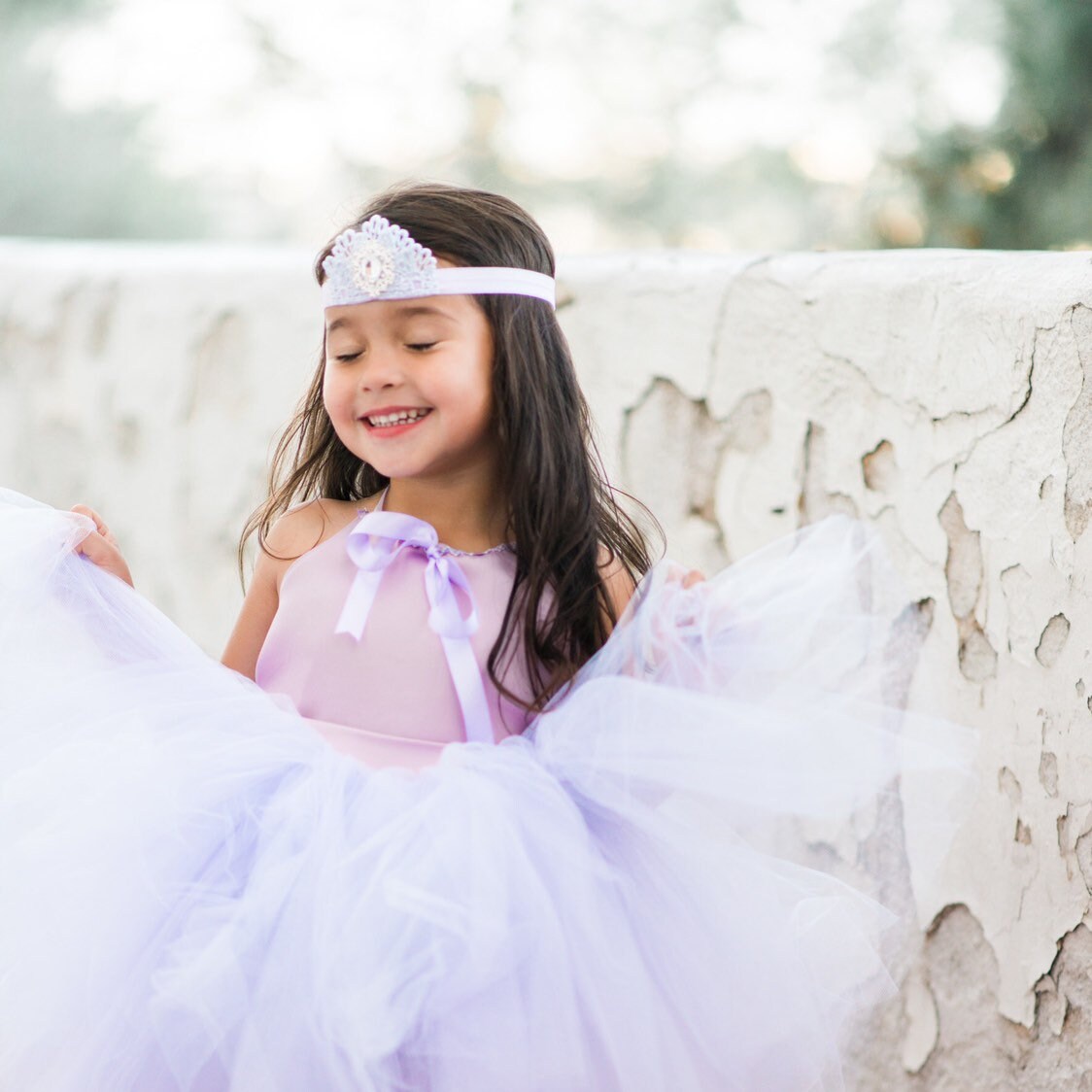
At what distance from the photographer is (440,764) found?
1.21 m

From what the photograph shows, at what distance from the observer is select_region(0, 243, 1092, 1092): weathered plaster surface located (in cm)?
130

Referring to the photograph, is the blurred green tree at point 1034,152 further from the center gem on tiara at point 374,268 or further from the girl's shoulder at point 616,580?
the center gem on tiara at point 374,268

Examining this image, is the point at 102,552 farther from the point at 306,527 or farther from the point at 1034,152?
the point at 1034,152

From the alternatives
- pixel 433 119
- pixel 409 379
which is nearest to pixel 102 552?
pixel 409 379

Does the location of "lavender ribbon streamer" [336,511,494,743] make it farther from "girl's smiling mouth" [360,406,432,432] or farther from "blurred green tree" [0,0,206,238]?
"blurred green tree" [0,0,206,238]

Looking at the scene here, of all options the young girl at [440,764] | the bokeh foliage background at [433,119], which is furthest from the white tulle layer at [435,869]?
the bokeh foliage background at [433,119]

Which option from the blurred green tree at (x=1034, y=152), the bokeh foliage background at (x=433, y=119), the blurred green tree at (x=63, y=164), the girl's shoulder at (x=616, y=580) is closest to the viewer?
the girl's shoulder at (x=616, y=580)

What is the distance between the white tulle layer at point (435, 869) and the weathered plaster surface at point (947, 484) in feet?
0.45

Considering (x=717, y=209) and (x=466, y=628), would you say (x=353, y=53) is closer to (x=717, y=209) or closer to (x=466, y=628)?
(x=717, y=209)

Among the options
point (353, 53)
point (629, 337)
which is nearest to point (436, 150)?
point (353, 53)

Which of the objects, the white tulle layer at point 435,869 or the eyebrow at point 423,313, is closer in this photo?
the white tulle layer at point 435,869

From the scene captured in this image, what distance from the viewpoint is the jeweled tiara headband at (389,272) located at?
1.34 m

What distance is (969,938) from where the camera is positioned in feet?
4.69

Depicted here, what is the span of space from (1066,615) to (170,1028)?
0.86 m
